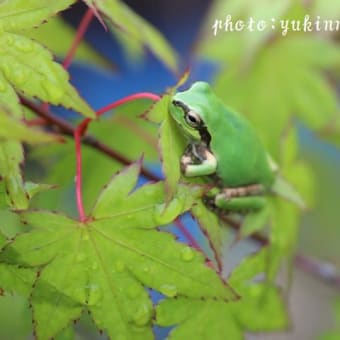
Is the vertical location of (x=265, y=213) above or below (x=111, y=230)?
below

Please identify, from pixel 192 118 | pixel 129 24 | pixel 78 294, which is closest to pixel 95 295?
pixel 78 294

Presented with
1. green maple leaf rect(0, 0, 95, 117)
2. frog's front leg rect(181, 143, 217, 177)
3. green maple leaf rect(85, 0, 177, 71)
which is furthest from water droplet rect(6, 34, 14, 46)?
frog's front leg rect(181, 143, 217, 177)

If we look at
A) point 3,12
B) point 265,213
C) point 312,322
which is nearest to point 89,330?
point 265,213

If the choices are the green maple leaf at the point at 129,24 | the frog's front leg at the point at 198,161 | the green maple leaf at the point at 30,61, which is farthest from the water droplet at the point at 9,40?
the frog's front leg at the point at 198,161

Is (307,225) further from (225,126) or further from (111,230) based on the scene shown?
(111,230)

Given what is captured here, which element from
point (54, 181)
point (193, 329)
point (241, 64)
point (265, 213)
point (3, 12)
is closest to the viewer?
point (3, 12)

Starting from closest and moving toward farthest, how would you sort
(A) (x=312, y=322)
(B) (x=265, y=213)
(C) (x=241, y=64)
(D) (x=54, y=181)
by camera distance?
(B) (x=265, y=213) < (D) (x=54, y=181) < (C) (x=241, y=64) < (A) (x=312, y=322)

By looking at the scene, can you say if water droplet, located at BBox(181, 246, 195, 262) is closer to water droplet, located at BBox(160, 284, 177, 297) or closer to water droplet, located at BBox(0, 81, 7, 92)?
water droplet, located at BBox(160, 284, 177, 297)
